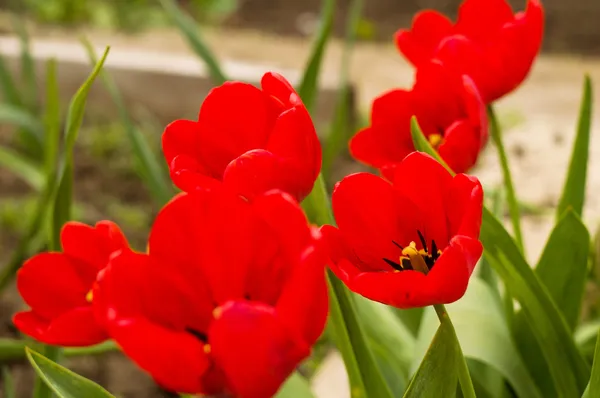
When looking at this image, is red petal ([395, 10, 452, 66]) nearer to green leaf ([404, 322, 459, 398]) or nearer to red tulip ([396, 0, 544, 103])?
red tulip ([396, 0, 544, 103])

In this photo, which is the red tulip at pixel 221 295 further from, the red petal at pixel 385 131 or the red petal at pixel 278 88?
the red petal at pixel 385 131

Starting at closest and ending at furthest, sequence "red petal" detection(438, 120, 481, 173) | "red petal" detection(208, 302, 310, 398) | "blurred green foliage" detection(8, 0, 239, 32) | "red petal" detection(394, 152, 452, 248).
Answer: "red petal" detection(208, 302, 310, 398) → "red petal" detection(394, 152, 452, 248) → "red petal" detection(438, 120, 481, 173) → "blurred green foliage" detection(8, 0, 239, 32)

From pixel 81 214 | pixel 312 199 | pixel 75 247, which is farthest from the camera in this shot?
pixel 81 214

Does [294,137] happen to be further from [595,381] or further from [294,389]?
[294,389]

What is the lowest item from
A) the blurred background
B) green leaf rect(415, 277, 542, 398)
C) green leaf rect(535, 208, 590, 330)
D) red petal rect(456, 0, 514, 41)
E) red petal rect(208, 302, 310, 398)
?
the blurred background

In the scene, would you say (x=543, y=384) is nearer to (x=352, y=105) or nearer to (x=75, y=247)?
(x=75, y=247)

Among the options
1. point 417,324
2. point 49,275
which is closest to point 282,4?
point 417,324

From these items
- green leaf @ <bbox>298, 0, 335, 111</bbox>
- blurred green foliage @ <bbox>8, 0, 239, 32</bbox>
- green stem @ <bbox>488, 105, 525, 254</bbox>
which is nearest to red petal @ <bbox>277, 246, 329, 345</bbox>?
green stem @ <bbox>488, 105, 525, 254</bbox>

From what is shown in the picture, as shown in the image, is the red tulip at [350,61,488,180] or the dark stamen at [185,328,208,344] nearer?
the dark stamen at [185,328,208,344]

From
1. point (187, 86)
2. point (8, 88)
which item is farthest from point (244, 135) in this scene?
point (187, 86)
